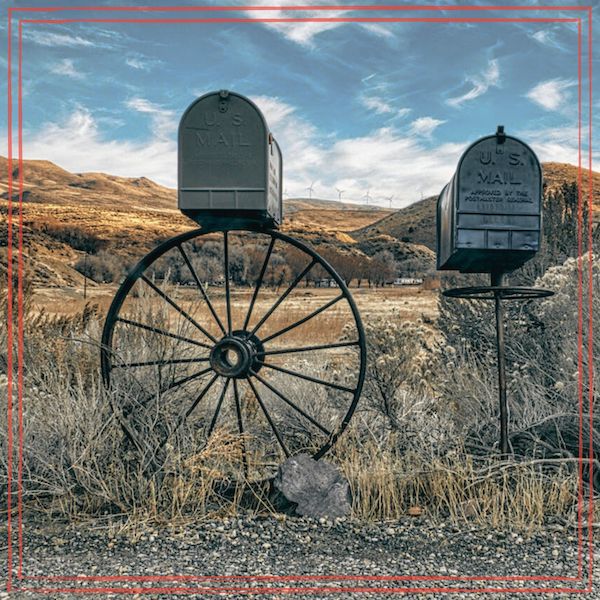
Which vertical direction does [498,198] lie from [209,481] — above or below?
above

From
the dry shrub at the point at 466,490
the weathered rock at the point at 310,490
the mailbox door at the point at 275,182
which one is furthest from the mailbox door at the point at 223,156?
the dry shrub at the point at 466,490

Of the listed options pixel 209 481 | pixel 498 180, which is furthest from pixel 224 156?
pixel 209 481

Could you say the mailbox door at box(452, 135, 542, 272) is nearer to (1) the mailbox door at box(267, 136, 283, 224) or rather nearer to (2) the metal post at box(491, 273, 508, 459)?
(2) the metal post at box(491, 273, 508, 459)

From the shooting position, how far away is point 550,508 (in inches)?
192

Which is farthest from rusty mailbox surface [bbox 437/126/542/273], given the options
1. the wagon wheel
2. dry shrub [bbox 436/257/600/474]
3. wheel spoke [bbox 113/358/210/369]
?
wheel spoke [bbox 113/358/210/369]

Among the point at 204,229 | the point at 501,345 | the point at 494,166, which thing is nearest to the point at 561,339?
the point at 501,345

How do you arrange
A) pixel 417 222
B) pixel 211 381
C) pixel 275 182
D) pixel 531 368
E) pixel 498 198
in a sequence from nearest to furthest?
pixel 498 198 < pixel 275 182 < pixel 211 381 < pixel 531 368 < pixel 417 222

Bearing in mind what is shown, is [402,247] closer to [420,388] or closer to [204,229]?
[420,388]

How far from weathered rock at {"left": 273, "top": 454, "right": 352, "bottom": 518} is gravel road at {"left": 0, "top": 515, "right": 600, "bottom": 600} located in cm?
10

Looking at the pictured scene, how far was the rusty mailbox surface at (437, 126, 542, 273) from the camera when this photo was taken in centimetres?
482

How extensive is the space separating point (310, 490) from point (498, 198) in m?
2.46

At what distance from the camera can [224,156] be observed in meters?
4.85

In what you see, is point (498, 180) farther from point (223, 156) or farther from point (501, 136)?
point (223, 156)

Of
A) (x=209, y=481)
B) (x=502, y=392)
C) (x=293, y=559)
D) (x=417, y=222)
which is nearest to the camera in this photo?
(x=293, y=559)
